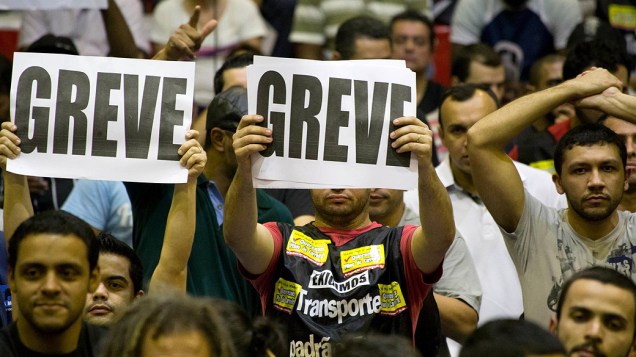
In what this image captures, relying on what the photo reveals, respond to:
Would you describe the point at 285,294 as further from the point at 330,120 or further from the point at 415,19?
the point at 415,19

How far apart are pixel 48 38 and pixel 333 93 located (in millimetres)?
2838

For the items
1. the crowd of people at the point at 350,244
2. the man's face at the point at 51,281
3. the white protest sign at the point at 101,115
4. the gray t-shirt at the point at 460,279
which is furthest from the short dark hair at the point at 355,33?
the man's face at the point at 51,281

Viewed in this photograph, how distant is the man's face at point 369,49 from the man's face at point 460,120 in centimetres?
86

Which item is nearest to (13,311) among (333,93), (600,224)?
(333,93)

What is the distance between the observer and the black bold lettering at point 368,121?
5.39 meters

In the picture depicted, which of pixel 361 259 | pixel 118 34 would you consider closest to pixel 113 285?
pixel 361 259

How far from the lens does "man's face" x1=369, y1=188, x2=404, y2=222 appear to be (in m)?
6.57

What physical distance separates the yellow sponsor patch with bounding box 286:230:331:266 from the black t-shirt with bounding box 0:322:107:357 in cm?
93

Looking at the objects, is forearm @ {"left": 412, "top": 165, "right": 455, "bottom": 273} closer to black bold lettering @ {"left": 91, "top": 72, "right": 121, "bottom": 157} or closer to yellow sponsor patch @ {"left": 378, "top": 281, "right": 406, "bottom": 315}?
yellow sponsor patch @ {"left": 378, "top": 281, "right": 406, "bottom": 315}

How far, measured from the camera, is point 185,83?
18.5 feet

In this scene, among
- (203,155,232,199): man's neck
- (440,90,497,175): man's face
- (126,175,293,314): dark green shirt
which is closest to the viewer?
(126,175,293,314): dark green shirt

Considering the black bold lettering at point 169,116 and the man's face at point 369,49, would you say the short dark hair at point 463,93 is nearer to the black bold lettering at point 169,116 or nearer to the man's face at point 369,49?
the man's face at point 369,49

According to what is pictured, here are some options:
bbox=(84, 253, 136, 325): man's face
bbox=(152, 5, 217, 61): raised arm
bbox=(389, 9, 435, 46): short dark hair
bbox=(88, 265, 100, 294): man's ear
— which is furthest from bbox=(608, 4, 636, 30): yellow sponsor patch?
bbox=(88, 265, 100, 294): man's ear

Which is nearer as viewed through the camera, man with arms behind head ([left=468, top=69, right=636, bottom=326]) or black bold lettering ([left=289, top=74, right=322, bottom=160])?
black bold lettering ([left=289, top=74, right=322, bottom=160])
